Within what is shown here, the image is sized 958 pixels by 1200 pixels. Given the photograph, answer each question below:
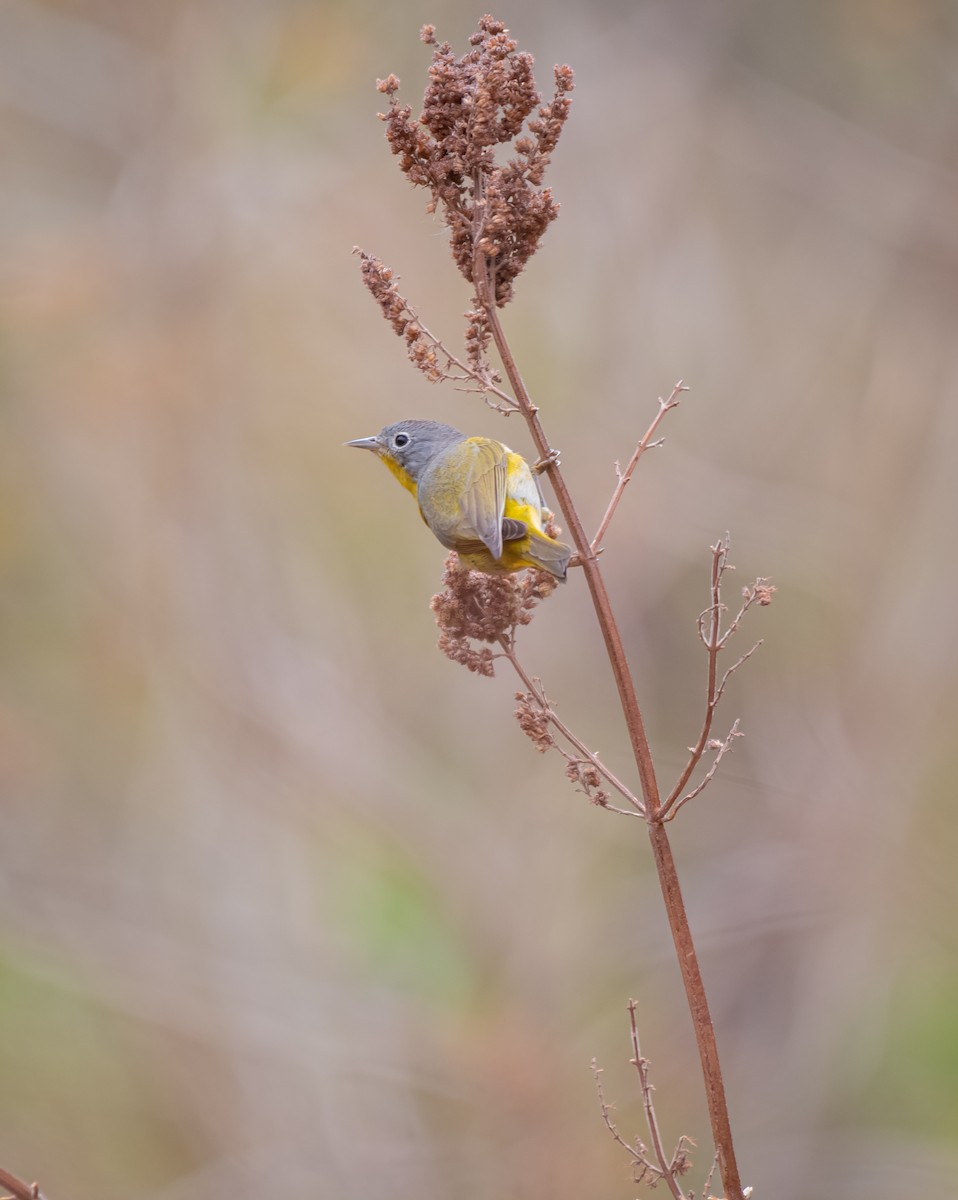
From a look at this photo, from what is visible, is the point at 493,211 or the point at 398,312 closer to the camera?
the point at 493,211

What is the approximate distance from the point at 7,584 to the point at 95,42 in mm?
3375

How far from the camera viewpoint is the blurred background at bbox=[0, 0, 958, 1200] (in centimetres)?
704

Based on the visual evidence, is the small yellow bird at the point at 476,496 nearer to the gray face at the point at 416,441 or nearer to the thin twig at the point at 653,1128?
the gray face at the point at 416,441

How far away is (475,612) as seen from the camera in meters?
2.15

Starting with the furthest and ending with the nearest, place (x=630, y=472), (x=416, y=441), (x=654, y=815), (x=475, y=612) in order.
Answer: (x=416, y=441), (x=475, y=612), (x=630, y=472), (x=654, y=815)

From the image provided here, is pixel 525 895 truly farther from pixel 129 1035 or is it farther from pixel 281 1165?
pixel 129 1035

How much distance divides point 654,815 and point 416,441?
5.48 feet

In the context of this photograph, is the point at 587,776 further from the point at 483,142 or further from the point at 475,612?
the point at 483,142

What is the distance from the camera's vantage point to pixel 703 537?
22.4 ft

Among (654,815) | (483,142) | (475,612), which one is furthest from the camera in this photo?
(475,612)

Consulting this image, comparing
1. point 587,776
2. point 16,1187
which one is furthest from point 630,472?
point 16,1187

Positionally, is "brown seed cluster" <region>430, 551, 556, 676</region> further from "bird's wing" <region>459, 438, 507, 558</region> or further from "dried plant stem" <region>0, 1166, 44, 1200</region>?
"dried plant stem" <region>0, 1166, 44, 1200</region>

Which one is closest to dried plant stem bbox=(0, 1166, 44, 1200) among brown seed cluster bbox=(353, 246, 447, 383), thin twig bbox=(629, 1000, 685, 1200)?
thin twig bbox=(629, 1000, 685, 1200)

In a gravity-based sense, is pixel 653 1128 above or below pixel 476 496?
below
